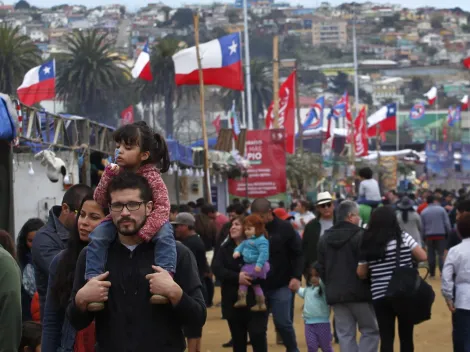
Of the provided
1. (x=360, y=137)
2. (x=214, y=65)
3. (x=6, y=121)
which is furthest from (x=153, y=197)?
(x=360, y=137)

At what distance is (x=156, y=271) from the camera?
17.1 feet

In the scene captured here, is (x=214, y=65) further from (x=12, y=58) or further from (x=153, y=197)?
(x=12, y=58)

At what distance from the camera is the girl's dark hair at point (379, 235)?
10.2 meters

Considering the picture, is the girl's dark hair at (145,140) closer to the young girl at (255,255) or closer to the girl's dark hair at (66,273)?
the girl's dark hair at (66,273)

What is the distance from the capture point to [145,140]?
549 centimetres

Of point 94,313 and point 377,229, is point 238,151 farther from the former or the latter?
point 94,313

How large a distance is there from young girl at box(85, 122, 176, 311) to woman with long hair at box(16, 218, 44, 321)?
395cm

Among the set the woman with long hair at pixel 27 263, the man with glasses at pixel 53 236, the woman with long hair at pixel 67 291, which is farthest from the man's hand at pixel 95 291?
the woman with long hair at pixel 27 263

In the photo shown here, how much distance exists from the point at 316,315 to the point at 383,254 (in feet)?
4.69

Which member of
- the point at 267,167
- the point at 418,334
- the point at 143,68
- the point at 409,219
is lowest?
the point at 418,334

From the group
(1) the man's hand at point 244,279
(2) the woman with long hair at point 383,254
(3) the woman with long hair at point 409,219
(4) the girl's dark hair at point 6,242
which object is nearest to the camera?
(4) the girl's dark hair at point 6,242

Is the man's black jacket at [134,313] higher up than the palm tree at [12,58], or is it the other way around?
the palm tree at [12,58]

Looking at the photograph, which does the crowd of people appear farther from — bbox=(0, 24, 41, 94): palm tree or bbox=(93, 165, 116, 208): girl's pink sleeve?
bbox=(0, 24, 41, 94): palm tree

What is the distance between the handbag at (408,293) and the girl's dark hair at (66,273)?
431 centimetres
